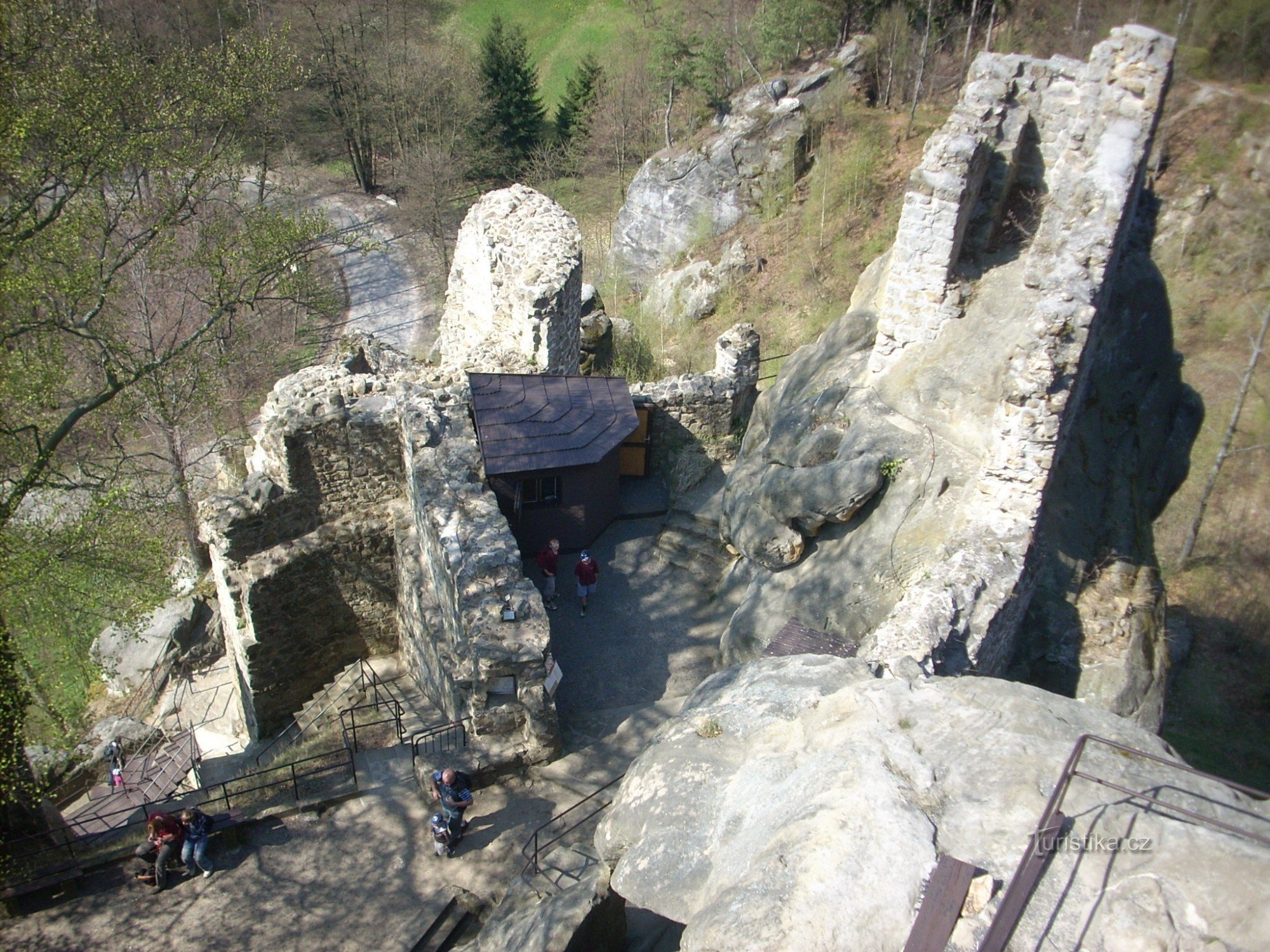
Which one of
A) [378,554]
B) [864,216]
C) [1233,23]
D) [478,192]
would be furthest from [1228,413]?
[478,192]

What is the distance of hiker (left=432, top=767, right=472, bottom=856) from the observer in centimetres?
712

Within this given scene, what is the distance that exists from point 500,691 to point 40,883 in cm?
400

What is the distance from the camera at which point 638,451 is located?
45.5 feet

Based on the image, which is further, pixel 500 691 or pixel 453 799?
pixel 500 691

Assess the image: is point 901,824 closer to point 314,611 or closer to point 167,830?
point 167,830

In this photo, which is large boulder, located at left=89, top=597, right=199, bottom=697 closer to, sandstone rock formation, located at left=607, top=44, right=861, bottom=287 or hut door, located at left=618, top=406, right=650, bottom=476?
hut door, located at left=618, top=406, right=650, bottom=476

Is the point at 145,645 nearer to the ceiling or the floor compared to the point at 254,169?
nearer to the floor

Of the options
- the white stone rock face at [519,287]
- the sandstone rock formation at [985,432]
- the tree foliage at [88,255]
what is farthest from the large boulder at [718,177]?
the sandstone rock formation at [985,432]

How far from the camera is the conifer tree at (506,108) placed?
117 feet

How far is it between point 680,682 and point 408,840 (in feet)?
12.9

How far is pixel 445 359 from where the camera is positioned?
16594 millimetres

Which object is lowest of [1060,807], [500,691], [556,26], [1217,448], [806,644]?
[500,691]

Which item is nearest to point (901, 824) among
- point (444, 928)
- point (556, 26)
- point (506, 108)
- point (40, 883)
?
point (444, 928)

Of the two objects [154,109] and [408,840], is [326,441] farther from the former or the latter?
[154,109]
